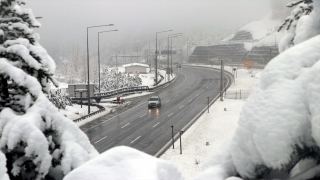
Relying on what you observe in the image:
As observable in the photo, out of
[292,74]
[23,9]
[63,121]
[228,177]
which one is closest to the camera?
[292,74]

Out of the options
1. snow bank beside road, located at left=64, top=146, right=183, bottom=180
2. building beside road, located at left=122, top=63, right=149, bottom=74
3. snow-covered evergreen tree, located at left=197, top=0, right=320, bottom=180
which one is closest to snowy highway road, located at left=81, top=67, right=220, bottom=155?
snow bank beside road, located at left=64, top=146, right=183, bottom=180

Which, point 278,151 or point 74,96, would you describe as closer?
point 278,151

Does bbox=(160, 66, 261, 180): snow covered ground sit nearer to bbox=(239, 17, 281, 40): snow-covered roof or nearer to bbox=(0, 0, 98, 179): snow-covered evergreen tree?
bbox=(0, 0, 98, 179): snow-covered evergreen tree

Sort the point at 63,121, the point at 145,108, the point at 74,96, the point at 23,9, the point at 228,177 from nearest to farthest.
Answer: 1. the point at 228,177
2. the point at 63,121
3. the point at 23,9
4. the point at 145,108
5. the point at 74,96

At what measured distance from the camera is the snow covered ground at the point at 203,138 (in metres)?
18.5

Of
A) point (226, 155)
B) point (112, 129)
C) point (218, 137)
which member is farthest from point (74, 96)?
point (226, 155)

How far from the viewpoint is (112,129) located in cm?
2800

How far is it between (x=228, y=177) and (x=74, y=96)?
131 ft

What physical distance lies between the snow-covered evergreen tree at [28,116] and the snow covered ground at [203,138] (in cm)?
1031

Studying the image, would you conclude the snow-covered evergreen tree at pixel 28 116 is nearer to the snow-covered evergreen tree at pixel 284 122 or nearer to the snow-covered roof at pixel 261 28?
the snow-covered evergreen tree at pixel 284 122

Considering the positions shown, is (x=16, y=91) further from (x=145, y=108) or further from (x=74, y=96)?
(x=74, y=96)

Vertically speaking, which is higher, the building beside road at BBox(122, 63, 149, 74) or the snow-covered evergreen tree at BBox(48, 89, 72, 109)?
the building beside road at BBox(122, 63, 149, 74)

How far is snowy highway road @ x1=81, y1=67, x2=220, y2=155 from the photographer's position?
24016 millimetres

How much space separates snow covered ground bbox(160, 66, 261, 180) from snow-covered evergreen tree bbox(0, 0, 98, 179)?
10309 millimetres
